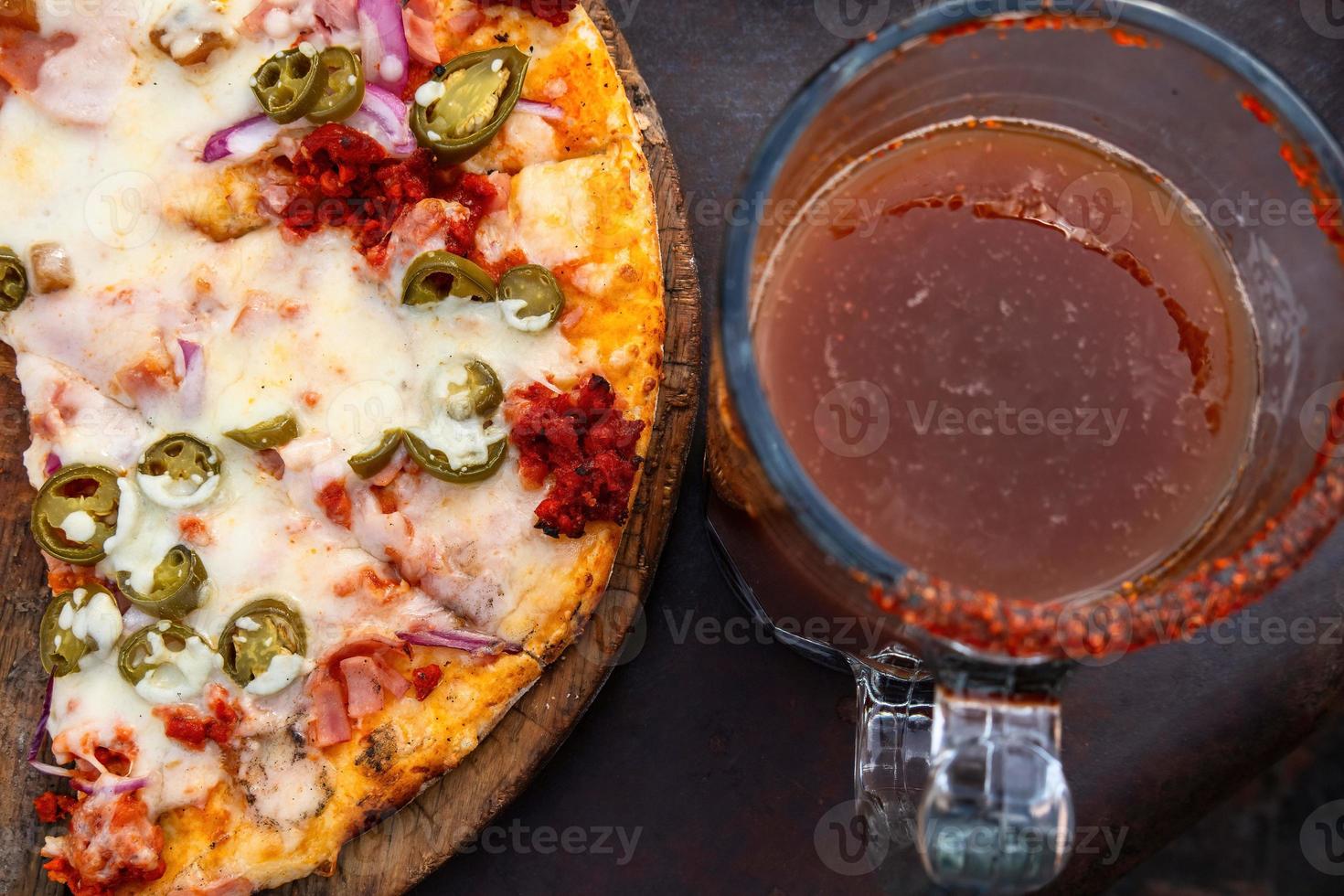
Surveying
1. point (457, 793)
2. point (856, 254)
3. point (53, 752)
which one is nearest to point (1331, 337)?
point (856, 254)

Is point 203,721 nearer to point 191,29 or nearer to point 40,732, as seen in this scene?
point 40,732

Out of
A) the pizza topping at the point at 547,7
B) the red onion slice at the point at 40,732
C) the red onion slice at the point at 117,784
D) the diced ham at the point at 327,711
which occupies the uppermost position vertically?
the pizza topping at the point at 547,7

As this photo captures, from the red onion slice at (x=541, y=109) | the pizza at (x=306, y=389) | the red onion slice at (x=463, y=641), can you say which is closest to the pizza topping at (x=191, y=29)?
the pizza at (x=306, y=389)

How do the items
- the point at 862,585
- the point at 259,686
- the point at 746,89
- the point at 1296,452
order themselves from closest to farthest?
1. the point at 862,585
2. the point at 1296,452
3. the point at 259,686
4. the point at 746,89

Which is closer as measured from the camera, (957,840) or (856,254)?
(957,840)

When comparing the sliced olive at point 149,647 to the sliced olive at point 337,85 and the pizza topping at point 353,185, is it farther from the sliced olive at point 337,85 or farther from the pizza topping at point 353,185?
the sliced olive at point 337,85

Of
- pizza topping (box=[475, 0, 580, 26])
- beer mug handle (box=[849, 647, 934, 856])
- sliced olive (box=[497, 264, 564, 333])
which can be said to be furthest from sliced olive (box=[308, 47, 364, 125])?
beer mug handle (box=[849, 647, 934, 856])

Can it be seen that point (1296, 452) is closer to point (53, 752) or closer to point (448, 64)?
point (448, 64)

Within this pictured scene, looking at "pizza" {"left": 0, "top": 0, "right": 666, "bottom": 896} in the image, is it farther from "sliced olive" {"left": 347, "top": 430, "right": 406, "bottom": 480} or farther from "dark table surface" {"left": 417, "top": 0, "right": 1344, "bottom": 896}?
"dark table surface" {"left": 417, "top": 0, "right": 1344, "bottom": 896}
